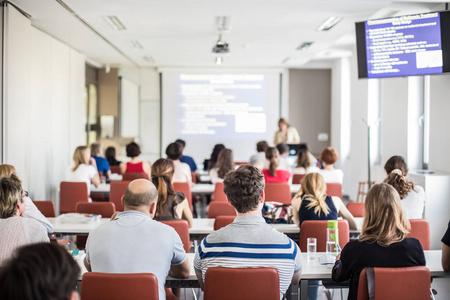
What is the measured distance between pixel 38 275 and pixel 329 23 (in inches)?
299

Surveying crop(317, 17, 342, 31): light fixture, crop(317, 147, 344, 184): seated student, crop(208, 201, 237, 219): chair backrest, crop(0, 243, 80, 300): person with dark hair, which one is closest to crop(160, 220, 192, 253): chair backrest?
crop(208, 201, 237, 219): chair backrest

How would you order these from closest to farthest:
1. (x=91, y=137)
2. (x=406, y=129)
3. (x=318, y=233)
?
(x=318, y=233) < (x=406, y=129) < (x=91, y=137)

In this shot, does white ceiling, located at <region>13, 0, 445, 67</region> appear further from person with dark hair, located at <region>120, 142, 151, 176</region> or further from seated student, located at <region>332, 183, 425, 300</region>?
seated student, located at <region>332, 183, 425, 300</region>

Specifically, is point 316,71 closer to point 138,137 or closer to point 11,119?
point 138,137

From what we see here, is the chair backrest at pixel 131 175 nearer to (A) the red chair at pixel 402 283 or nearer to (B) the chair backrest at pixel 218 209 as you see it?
(B) the chair backrest at pixel 218 209

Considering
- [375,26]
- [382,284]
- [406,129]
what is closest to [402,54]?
[375,26]

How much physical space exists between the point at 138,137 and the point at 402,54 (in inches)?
374

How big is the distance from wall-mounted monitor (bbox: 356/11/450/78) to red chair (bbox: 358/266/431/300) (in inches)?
154

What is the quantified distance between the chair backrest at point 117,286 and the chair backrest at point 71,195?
4.39 meters

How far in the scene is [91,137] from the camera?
13.3m

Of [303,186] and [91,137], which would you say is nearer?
[303,186]

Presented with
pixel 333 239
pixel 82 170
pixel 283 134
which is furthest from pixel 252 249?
pixel 283 134

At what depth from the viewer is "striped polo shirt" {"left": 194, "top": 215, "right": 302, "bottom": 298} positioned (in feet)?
8.61

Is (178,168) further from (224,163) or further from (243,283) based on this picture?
(243,283)
